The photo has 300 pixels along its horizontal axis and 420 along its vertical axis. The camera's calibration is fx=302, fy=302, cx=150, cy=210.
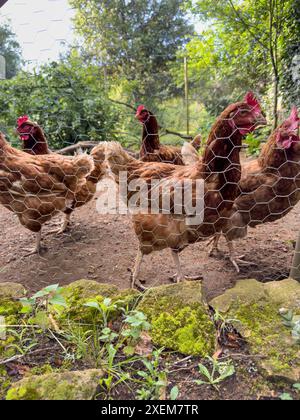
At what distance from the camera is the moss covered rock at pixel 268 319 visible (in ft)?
2.84

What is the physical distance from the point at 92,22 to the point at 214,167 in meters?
5.12

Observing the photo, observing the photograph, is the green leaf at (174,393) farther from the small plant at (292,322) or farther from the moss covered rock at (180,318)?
the small plant at (292,322)

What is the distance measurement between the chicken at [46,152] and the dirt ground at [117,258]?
0.23 metres

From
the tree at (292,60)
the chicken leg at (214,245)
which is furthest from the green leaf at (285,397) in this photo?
the tree at (292,60)

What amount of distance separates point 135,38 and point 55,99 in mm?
3799

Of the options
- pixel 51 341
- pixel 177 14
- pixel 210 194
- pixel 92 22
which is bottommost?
pixel 51 341

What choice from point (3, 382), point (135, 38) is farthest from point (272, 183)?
point (135, 38)

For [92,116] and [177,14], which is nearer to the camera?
[92,116]

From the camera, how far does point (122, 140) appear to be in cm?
430

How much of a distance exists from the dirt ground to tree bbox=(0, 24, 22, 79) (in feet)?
5.61

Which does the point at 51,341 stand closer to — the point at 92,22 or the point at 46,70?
the point at 46,70

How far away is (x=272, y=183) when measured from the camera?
1.74 meters

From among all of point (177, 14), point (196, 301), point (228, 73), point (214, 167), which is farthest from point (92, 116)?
point (177, 14)

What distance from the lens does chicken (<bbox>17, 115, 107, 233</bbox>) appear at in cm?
231
